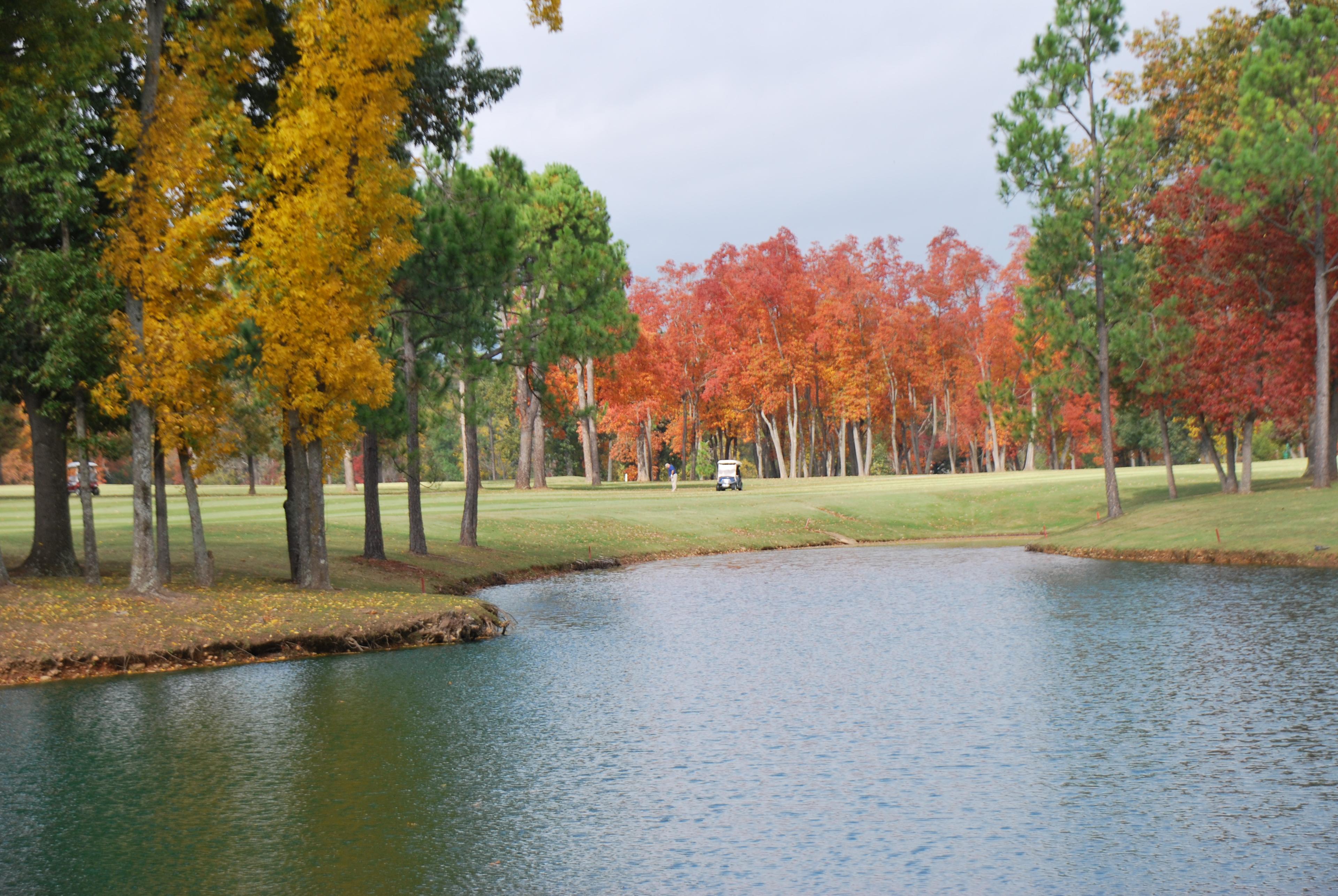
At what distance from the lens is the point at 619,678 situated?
15.5 meters

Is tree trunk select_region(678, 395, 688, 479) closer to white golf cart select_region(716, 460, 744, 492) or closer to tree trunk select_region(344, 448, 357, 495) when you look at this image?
white golf cart select_region(716, 460, 744, 492)

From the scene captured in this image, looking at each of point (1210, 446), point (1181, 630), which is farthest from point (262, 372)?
point (1210, 446)

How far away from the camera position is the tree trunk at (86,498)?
64.4ft

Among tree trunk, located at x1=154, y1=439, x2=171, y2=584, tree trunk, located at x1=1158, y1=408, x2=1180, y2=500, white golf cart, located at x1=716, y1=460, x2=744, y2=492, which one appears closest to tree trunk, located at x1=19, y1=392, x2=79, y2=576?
tree trunk, located at x1=154, y1=439, x2=171, y2=584

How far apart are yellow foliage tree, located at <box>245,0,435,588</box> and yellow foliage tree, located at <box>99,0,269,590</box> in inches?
29.5

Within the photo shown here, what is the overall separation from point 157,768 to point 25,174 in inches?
492

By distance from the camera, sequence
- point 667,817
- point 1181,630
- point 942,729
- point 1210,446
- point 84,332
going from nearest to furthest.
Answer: point 667,817 < point 942,729 < point 1181,630 < point 84,332 < point 1210,446

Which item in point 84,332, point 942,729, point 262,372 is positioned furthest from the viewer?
point 262,372

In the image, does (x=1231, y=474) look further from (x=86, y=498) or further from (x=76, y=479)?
(x=76, y=479)

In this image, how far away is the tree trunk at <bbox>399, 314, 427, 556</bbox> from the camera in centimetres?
2628

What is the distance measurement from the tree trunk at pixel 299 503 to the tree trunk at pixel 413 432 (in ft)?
10.9

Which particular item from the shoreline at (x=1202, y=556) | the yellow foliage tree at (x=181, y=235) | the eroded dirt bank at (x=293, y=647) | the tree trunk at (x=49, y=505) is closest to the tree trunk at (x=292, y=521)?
the yellow foliage tree at (x=181, y=235)

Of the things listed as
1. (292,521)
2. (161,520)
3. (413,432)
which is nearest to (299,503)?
(292,521)

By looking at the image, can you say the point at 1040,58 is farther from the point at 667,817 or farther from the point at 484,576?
the point at 667,817
